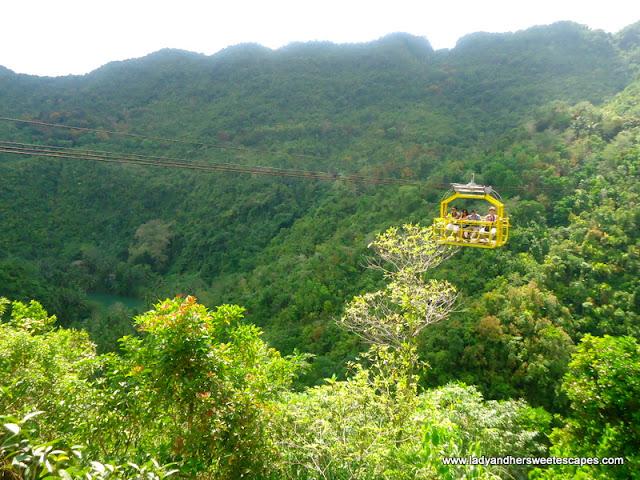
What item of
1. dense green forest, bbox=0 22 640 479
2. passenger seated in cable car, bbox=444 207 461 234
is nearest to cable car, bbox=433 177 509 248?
passenger seated in cable car, bbox=444 207 461 234

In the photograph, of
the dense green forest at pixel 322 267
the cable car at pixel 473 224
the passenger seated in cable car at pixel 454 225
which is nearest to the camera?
the dense green forest at pixel 322 267

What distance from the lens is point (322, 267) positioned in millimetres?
20047

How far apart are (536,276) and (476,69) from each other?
136ft

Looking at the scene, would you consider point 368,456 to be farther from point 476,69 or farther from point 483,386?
point 476,69

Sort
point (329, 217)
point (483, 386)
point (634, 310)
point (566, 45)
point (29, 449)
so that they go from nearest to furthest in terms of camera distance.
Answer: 1. point (29, 449)
2. point (483, 386)
3. point (634, 310)
4. point (329, 217)
5. point (566, 45)

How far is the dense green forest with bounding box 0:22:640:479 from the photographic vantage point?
407 cm

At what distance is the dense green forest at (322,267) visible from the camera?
160 inches

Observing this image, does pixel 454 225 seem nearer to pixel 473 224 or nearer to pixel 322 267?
pixel 473 224

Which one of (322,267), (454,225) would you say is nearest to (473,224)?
(454,225)

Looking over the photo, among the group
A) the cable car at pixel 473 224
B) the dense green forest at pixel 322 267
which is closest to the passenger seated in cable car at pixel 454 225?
the cable car at pixel 473 224

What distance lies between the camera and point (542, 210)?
16.9 meters

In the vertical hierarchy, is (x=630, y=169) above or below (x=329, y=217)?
above

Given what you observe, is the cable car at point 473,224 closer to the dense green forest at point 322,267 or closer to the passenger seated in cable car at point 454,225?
the passenger seated in cable car at point 454,225

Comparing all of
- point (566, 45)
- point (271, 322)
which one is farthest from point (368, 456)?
point (566, 45)
